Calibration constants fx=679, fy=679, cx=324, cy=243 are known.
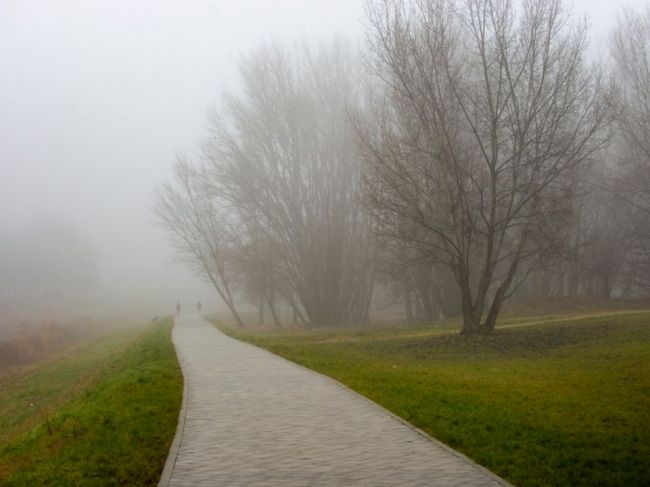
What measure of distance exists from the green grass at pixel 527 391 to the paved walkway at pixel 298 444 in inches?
23.0

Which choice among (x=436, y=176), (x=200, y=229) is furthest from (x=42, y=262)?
(x=436, y=176)

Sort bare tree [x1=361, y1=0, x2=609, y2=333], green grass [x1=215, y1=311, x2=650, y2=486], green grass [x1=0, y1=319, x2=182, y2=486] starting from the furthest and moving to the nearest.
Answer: bare tree [x1=361, y1=0, x2=609, y2=333] < green grass [x1=215, y1=311, x2=650, y2=486] < green grass [x1=0, y1=319, x2=182, y2=486]

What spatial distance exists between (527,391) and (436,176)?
39.4ft

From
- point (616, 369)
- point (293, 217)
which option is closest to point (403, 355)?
point (616, 369)

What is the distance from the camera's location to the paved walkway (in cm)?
665

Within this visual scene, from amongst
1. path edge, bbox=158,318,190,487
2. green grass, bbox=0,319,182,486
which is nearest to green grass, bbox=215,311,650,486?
path edge, bbox=158,318,190,487

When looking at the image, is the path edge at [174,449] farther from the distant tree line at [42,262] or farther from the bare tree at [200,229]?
the distant tree line at [42,262]

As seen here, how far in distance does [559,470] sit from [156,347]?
59.4 feet

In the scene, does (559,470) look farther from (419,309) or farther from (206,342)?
(419,309)

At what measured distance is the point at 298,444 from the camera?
813 centimetres

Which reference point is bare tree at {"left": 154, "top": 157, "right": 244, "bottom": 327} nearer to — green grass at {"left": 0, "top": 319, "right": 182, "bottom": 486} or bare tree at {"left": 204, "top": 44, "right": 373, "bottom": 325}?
bare tree at {"left": 204, "top": 44, "right": 373, "bottom": 325}

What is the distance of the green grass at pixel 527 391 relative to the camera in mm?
7512

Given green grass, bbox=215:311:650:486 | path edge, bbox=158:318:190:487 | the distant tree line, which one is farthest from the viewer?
the distant tree line

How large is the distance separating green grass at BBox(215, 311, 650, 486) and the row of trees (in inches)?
129
